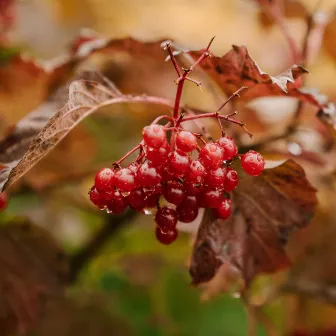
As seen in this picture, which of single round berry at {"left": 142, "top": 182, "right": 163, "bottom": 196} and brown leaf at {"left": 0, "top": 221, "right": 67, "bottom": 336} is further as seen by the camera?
brown leaf at {"left": 0, "top": 221, "right": 67, "bottom": 336}

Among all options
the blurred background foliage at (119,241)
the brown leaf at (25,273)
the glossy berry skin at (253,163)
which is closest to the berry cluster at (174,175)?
the glossy berry skin at (253,163)

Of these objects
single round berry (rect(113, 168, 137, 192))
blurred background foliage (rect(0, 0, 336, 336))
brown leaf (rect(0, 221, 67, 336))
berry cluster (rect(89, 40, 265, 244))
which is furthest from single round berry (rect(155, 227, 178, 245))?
brown leaf (rect(0, 221, 67, 336))

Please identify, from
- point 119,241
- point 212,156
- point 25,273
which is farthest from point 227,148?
point 119,241

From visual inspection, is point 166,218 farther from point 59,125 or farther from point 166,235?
point 59,125

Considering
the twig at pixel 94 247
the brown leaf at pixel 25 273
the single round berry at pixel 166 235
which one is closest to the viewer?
the single round berry at pixel 166 235

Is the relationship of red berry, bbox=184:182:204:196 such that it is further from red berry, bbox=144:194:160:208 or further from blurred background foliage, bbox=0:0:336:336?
blurred background foliage, bbox=0:0:336:336

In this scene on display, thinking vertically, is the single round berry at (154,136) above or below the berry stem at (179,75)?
below

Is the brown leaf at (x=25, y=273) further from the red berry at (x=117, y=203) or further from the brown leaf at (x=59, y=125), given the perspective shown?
the red berry at (x=117, y=203)
